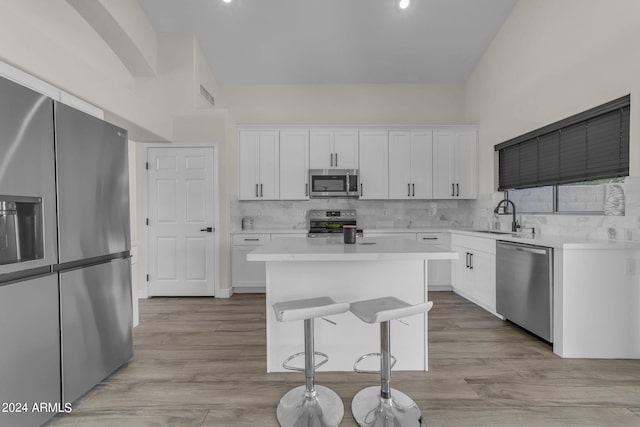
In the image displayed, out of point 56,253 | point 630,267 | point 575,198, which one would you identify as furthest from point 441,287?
point 56,253

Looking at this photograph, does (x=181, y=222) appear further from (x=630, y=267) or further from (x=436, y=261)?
(x=630, y=267)

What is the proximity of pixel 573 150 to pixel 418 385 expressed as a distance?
286cm

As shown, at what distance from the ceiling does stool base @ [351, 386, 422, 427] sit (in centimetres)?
427

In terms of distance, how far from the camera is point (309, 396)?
1.87 m

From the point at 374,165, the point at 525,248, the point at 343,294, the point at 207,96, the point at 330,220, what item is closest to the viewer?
the point at 343,294

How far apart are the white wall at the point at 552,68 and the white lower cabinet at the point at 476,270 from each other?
3.72 ft

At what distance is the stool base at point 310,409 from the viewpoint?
176cm

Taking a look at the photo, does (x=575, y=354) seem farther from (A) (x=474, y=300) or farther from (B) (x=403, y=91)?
(B) (x=403, y=91)

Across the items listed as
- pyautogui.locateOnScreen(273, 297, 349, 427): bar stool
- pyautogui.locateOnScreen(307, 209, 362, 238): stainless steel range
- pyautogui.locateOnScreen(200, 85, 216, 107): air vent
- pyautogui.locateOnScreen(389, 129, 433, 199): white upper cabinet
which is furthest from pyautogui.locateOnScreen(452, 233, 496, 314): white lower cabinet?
pyautogui.locateOnScreen(200, 85, 216, 107): air vent

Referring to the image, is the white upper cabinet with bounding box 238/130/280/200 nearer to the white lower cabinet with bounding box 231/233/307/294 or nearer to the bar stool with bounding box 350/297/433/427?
the white lower cabinet with bounding box 231/233/307/294

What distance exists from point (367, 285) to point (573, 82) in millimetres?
2946

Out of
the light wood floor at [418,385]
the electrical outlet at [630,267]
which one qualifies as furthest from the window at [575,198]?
the light wood floor at [418,385]

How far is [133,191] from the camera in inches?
154

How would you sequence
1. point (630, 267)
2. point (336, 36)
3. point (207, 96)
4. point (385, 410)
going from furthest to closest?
point (207, 96)
point (336, 36)
point (630, 267)
point (385, 410)
